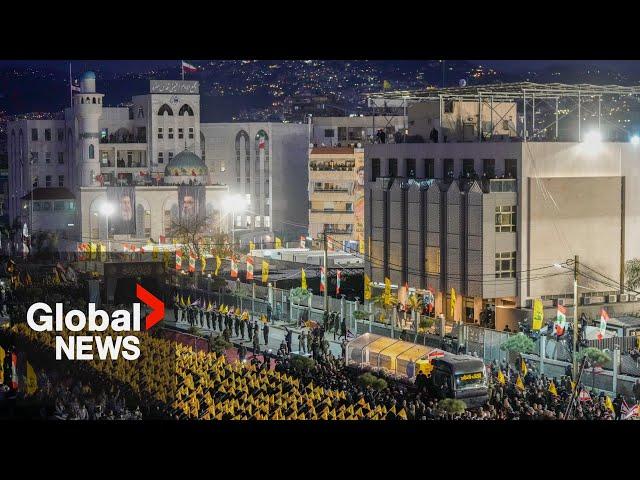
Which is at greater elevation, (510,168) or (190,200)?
(510,168)

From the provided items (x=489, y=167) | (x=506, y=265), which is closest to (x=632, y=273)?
(x=506, y=265)

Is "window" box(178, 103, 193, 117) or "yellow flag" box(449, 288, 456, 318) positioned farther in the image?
"window" box(178, 103, 193, 117)

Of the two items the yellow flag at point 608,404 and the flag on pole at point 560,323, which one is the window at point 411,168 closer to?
the flag on pole at point 560,323

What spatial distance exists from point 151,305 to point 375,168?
7.88 meters

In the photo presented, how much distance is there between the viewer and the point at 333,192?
43031mm

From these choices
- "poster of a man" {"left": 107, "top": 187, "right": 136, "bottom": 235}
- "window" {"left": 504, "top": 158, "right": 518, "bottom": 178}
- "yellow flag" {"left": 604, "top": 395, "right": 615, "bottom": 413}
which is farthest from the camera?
"poster of a man" {"left": 107, "top": 187, "right": 136, "bottom": 235}

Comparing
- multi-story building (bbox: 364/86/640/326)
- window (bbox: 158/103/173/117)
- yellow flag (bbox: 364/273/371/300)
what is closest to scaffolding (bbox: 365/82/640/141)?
multi-story building (bbox: 364/86/640/326)

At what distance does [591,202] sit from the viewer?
86.5 feet

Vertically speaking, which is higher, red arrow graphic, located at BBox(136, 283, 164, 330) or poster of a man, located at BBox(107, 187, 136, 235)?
poster of a man, located at BBox(107, 187, 136, 235)

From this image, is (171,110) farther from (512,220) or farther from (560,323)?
(560,323)

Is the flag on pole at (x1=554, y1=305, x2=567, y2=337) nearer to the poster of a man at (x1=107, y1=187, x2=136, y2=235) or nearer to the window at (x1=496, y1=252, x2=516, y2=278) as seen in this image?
the window at (x1=496, y1=252, x2=516, y2=278)

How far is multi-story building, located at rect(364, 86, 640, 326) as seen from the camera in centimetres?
2562

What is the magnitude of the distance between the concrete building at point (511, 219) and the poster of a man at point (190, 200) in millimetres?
17783

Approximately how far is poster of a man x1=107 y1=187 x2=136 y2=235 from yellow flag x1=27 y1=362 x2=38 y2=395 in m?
23.7
